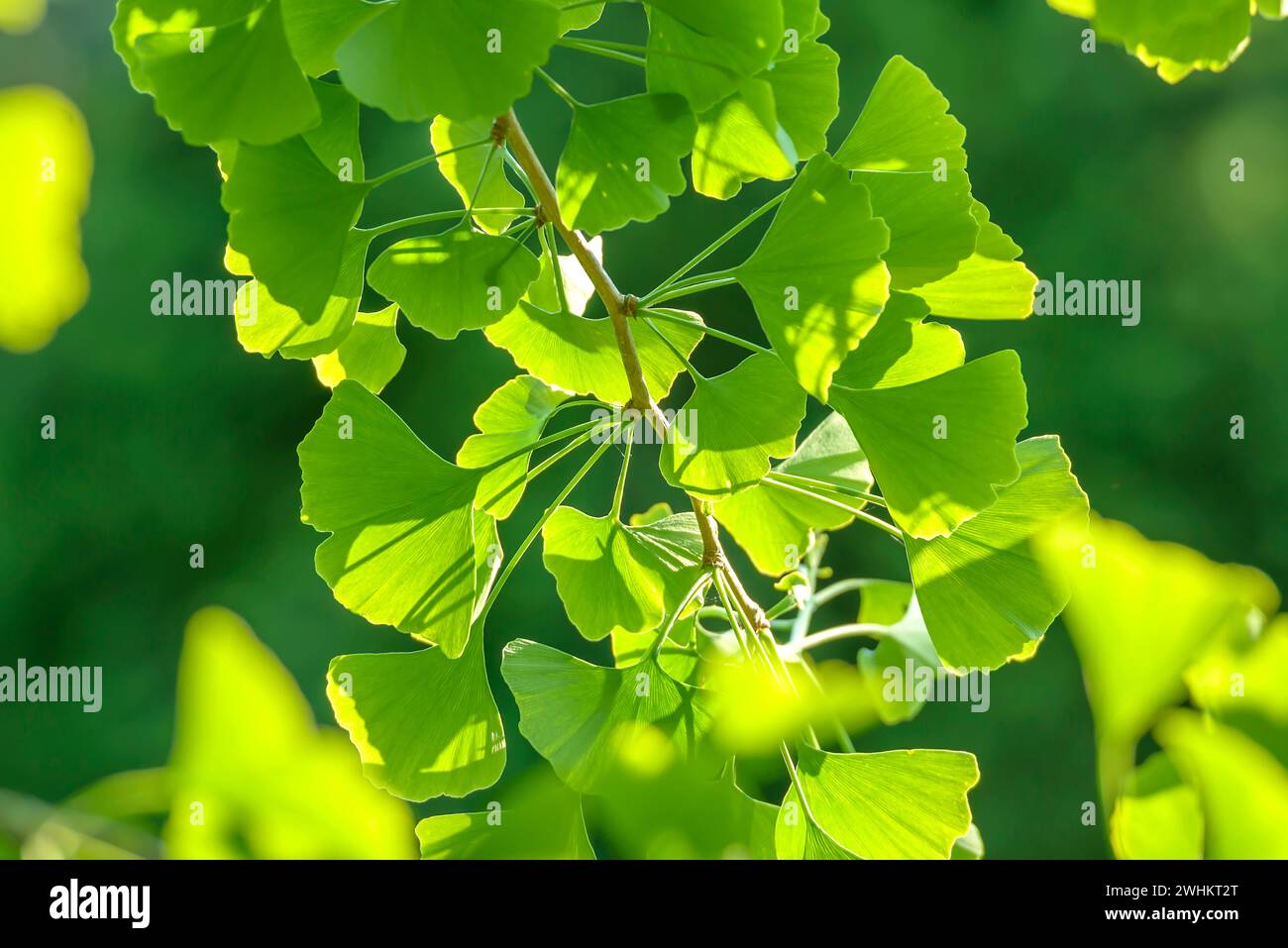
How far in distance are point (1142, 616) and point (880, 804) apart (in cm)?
12

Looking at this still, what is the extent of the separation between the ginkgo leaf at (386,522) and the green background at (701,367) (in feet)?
4.14

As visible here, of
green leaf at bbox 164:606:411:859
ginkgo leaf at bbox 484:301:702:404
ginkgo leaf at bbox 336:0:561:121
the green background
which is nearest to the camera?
green leaf at bbox 164:606:411:859

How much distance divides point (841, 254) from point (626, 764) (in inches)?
6.7

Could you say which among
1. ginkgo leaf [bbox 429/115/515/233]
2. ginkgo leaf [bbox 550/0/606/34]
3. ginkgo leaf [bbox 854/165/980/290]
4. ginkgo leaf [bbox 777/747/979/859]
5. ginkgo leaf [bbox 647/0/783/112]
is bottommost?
ginkgo leaf [bbox 777/747/979/859]

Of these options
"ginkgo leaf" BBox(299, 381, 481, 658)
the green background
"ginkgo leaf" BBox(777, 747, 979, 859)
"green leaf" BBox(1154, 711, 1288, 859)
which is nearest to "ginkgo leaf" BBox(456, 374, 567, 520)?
"ginkgo leaf" BBox(299, 381, 481, 658)

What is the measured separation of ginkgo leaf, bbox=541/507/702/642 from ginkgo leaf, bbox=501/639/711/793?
2 centimetres

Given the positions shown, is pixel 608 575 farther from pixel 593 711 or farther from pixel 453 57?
pixel 453 57

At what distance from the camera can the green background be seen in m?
1.60

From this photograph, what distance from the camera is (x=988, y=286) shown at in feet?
1.00

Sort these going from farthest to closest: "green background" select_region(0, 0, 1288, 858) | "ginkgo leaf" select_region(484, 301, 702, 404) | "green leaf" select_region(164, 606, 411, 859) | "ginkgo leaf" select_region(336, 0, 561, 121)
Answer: "green background" select_region(0, 0, 1288, 858) < "ginkgo leaf" select_region(484, 301, 702, 404) < "ginkgo leaf" select_region(336, 0, 561, 121) < "green leaf" select_region(164, 606, 411, 859)

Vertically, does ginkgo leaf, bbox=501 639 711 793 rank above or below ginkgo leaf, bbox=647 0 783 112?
below

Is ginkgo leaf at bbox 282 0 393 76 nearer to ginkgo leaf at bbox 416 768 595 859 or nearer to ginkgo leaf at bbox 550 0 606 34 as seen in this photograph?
ginkgo leaf at bbox 550 0 606 34

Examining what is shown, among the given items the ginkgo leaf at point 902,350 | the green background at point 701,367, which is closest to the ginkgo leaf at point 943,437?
the ginkgo leaf at point 902,350

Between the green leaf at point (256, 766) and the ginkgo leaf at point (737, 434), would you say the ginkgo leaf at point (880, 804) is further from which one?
the green leaf at point (256, 766)
